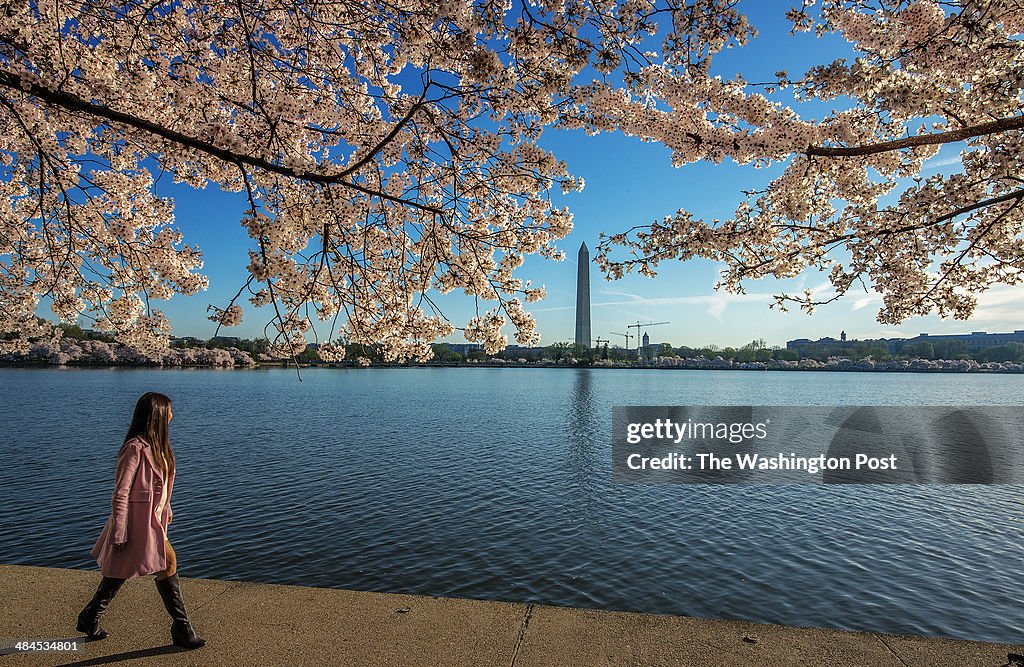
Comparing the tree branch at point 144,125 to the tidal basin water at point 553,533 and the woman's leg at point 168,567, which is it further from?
the tidal basin water at point 553,533

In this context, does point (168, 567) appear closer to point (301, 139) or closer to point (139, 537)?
point (139, 537)

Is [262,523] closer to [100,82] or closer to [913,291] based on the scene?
[100,82]

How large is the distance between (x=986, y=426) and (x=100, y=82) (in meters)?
50.4

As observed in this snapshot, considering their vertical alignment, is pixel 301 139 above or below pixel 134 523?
above

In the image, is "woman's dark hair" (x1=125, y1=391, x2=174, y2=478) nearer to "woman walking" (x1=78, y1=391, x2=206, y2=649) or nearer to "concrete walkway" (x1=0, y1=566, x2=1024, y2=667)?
"woman walking" (x1=78, y1=391, x2=206, y2=649)

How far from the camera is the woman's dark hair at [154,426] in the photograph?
4.75 metres

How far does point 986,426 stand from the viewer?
3991cm

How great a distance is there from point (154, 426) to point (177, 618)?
150cm

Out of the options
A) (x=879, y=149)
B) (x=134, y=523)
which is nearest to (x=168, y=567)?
(x=134, y=523)

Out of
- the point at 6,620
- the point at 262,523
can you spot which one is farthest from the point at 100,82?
the point at 262,523

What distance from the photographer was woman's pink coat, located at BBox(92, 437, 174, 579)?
179 inches

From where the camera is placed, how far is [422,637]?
4.79 meters

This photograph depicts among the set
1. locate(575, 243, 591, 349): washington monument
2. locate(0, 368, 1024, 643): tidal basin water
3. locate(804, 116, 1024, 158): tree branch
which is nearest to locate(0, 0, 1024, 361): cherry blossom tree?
locate(804, 116, 1024, 158): tree branch

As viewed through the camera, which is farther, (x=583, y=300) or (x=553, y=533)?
(x=583, y=300)
